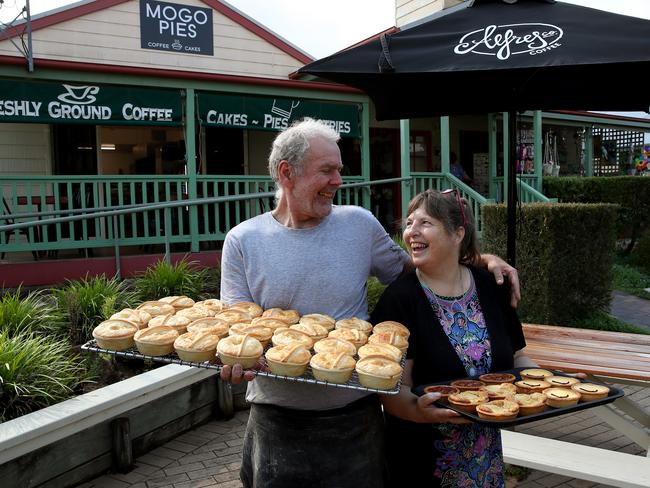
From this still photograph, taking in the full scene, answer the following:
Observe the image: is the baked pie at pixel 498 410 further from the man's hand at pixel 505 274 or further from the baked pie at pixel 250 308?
the baked pie at pixel 250 308

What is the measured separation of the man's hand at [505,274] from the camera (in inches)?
95.5

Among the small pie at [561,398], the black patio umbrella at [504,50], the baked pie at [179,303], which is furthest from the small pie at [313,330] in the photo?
the black patio umbrella at [504,50]

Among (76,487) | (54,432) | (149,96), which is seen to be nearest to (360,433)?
(54,432)

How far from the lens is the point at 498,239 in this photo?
23.5ft

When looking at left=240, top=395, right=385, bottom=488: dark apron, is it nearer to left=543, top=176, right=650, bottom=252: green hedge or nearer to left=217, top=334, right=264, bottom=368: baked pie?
left=217, top=334, right=264, bottom=368: baked pie

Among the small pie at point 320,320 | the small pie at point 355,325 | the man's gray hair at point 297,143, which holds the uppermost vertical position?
the man's gray hair at point 297,143

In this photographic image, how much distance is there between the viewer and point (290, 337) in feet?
6.75

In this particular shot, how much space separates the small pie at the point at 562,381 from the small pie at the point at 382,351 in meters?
0.58

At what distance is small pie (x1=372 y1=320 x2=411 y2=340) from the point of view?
2.14 meters

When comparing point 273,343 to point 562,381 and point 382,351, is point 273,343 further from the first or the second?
point 562,381

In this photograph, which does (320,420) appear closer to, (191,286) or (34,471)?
(34,471)

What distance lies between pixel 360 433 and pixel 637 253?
11586 mm

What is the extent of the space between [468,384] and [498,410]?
0.69ft

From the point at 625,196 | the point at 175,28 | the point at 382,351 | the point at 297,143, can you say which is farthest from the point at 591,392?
the point at 625,196
